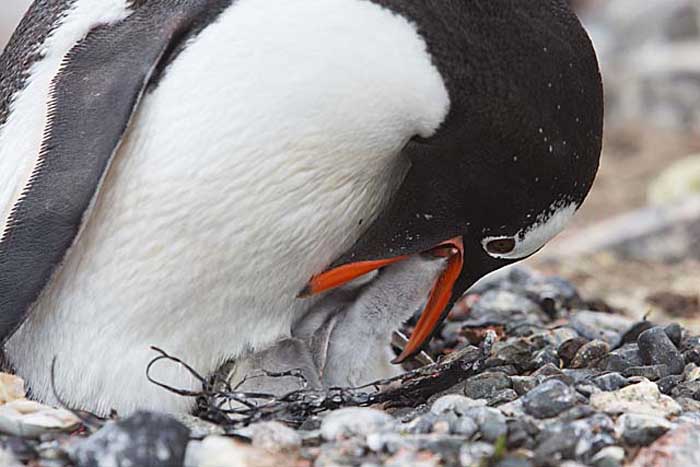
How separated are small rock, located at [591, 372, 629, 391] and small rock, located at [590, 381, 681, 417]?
63mm

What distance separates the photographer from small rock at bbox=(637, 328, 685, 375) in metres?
2.95

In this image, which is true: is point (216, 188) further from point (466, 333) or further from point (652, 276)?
point (652, 276)

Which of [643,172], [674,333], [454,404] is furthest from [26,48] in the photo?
[643,172]

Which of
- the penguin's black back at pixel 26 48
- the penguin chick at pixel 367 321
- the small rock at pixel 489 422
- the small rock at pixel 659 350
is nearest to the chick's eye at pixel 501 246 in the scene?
the penguin chick at pixel 367 321

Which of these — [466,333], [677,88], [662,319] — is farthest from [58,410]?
[677,88]

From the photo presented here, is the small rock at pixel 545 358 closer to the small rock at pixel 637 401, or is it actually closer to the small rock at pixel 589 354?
the small rock at pixel 589 354

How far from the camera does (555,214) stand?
2791mm

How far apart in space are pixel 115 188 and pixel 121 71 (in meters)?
0.25

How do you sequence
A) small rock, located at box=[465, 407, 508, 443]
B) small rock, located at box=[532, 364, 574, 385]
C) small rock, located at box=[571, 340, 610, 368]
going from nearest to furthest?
small rock, located at box=[465, 407, 508, 443] → small rock, located at box=[532, 364, 574, 385] → small rock, located at box=[571, 340, 610, 368]

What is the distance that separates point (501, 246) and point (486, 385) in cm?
34

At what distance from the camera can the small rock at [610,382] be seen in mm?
2602

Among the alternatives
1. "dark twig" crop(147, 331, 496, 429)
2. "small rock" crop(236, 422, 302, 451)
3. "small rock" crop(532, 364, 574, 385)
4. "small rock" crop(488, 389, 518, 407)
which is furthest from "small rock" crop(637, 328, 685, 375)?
"small rock" crop(236, 422, 302, 451)

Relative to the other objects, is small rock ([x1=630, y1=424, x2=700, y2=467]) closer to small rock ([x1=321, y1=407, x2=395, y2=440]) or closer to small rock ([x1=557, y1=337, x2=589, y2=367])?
small rock ([x1=321, y1=407, x2=395, y2=440])

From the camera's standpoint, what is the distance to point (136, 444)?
83.4 inches
